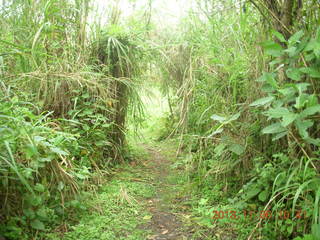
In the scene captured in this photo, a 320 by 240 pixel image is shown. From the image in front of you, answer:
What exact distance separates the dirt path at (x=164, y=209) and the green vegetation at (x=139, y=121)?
15 millimetres

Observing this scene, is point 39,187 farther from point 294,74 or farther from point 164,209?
point 294,74

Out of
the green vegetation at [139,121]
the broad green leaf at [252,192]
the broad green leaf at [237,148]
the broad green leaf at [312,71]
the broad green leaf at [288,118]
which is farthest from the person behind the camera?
the broad green leaf at [237,148]

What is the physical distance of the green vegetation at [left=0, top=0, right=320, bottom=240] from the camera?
5.32 ft

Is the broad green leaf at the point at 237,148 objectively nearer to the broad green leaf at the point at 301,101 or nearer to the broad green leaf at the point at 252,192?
the broad green leaf at the point at 252,192

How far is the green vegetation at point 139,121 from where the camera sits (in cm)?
162

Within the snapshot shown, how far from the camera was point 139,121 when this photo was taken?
11.1 feet

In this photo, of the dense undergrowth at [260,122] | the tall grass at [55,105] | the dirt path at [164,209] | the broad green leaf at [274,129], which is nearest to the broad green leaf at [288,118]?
the dense undergrowth at [260,122]

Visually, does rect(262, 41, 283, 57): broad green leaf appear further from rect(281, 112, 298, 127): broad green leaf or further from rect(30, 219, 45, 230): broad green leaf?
rect(30, 219, 45, 230): broad green leaf

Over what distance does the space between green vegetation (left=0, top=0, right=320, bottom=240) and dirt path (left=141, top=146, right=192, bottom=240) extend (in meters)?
0.01

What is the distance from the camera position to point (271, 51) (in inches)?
61.2


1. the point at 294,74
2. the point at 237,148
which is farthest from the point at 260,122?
the point at 294,74

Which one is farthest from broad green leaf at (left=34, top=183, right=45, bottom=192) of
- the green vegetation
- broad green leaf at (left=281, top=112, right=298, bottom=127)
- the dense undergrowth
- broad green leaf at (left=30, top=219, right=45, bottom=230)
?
broad green leaf at (left=281, top=112, right=298, bottom=127)

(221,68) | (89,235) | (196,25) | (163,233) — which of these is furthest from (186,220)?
(196,25)

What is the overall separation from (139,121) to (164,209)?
1273mm
